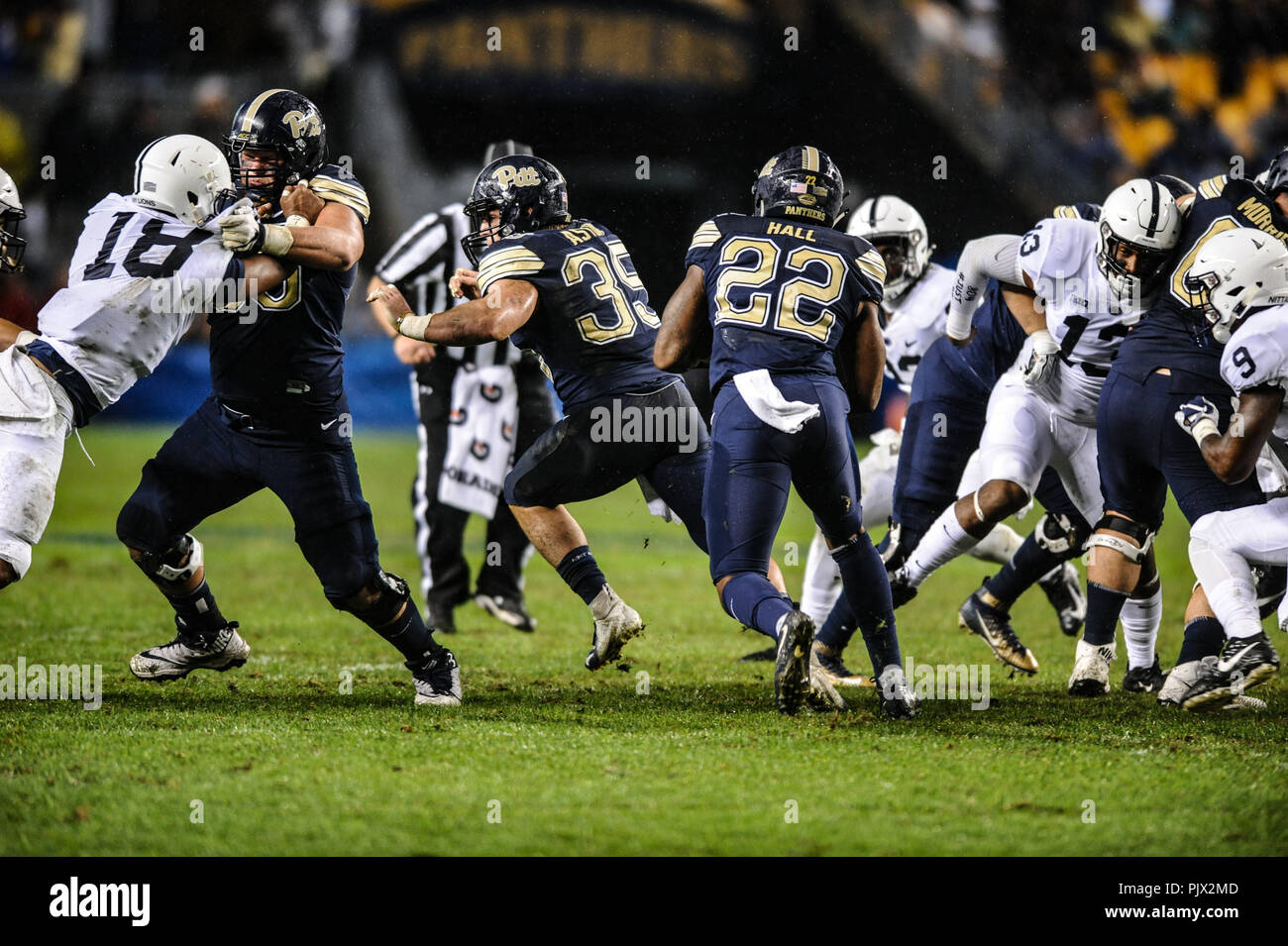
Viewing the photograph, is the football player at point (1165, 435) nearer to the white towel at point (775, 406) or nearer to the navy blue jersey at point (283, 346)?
the white towel at point (775, 406)

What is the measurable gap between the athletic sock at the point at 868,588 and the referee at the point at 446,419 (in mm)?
2746

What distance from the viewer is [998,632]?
19.1 feet

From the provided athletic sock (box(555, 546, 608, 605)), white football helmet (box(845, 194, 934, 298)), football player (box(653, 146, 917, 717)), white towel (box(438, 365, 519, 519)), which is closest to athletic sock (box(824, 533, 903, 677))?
football player (box(653, 146, 917, 717))

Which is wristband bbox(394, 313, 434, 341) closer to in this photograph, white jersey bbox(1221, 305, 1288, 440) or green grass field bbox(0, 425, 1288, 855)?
green grass field bbox(0, 425, 1288, 855)

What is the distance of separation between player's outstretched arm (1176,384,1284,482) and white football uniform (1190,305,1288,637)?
5 centimetres

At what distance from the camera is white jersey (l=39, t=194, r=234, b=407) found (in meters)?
4.61

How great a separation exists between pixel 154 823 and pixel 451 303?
13.6 ft

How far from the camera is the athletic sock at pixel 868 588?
182 inches

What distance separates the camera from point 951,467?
600 centimetres

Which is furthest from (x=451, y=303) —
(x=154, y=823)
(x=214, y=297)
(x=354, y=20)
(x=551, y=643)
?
(x=354, y=20)

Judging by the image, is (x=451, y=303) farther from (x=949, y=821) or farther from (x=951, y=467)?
(x=949, y=821)

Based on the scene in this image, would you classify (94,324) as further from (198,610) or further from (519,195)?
(519,195)

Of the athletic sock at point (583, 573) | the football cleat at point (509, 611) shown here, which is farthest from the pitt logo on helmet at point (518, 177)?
the football cleat at point (509, 611)

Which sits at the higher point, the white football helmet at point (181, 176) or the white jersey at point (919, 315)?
the white football helmet at point (181, 176)
